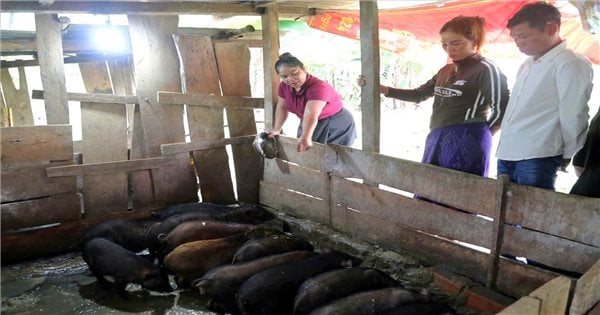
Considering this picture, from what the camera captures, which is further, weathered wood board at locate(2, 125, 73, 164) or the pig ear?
weathered wood board at locate(2, 125, 73, 164)

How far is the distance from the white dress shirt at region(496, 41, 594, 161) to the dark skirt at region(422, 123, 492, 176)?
0.37 meters

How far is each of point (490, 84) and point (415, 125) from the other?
11169 mm

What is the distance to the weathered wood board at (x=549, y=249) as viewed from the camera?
9.99 feet

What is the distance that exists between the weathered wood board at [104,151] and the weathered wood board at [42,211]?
15 centimetres

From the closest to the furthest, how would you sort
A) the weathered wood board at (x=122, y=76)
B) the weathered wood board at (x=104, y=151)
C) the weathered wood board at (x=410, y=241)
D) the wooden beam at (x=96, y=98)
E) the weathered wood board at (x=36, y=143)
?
the weathered wood board at (x=410, y=241), the weathered wood board at (x=36, y=143), the wooden beam at (x=96, y=98), the weathered wood board at (x=104, y=151), the weathered wood board at (x=122, y=76)

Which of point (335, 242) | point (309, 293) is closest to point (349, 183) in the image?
point (335, 242)

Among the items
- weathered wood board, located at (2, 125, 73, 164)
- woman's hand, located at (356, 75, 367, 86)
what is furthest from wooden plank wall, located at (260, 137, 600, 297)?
weathered wood board, located at (2, 125, 73, 164)

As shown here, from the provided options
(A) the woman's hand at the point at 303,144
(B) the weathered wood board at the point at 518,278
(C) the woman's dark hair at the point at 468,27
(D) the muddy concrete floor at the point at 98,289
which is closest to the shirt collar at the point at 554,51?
(C) the woman's dark hair at the point at 468,27

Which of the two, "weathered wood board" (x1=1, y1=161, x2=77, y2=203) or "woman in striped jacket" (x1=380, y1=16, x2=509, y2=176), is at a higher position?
"woman in striped jacket" (x1=380, y1=16, x2=509, y2=176)

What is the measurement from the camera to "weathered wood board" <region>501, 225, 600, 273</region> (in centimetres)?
304

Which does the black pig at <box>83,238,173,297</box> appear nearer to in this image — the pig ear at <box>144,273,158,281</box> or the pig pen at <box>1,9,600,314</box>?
the pig ear at <box>144,273,158,281</box>

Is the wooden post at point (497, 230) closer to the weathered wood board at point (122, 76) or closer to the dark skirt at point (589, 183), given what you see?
the dark skirt at point (589, 183)

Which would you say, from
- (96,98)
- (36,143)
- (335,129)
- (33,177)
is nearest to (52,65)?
(96,98)

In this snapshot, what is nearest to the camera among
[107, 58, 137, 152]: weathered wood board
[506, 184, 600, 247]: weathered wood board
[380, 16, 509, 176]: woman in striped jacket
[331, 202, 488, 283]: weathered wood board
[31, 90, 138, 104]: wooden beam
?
[506, 184, 600, 247]: weathered wood board
